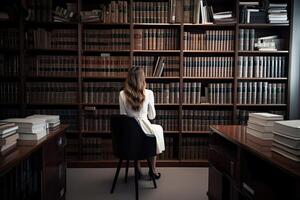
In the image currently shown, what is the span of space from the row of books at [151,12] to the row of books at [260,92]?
4.35ft

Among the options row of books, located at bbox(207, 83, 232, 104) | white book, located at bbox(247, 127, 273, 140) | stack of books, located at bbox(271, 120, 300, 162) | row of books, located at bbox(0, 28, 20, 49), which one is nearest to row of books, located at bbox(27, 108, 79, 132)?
row of books, located at bbox(0, 28, 20, 49)

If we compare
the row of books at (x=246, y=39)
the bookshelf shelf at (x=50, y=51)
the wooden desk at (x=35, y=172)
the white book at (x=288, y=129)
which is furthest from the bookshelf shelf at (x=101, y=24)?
the white book at (x=288, y=129)

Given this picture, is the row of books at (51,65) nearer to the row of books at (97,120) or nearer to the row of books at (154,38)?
the row of books at (97,120)

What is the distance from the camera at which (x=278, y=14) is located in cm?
407

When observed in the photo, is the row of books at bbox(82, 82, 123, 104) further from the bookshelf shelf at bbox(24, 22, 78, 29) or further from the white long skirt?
the white long skirt

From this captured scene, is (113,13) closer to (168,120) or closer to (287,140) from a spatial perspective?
(168,120)

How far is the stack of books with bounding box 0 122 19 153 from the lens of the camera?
68.9 inches

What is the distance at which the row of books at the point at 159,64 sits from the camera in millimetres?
4164

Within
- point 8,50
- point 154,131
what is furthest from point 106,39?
point 154,131

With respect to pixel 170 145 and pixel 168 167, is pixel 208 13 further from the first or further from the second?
pixel 168 167

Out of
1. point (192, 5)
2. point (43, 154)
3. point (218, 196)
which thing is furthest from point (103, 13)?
point (218, 196)

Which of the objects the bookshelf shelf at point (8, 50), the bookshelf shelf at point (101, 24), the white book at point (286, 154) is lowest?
the white book at point (286, 154)

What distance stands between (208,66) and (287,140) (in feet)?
8.68

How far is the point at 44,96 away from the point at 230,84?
8.02 feet
